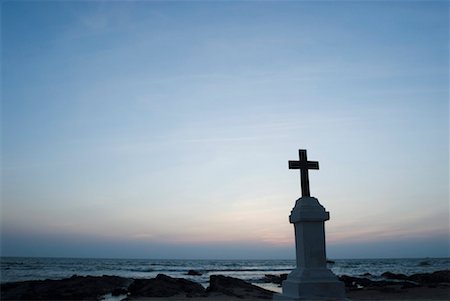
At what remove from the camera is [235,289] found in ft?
80.1

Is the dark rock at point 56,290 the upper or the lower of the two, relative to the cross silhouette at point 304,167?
lower

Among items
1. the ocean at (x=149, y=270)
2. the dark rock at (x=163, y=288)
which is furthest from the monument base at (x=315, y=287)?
the ocean at (x=149, y=270)

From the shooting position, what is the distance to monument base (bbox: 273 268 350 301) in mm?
9062

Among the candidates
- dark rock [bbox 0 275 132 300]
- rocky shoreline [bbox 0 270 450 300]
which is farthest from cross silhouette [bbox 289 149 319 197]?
dark rock [bbox 0 275 132 300]

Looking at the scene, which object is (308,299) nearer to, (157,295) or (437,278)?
(157,295)

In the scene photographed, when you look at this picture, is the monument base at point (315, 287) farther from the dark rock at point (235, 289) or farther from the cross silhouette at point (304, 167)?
the dark rock at point (235, 289)

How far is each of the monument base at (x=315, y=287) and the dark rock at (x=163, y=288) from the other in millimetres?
12595

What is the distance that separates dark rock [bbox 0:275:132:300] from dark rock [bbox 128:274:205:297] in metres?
1.99

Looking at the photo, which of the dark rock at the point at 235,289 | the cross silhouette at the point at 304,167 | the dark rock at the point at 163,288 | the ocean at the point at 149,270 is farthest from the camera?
the ocean at the point at 149,270

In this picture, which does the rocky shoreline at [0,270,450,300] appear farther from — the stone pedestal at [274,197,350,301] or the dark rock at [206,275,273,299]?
the stone pedestal at [274,197,350,301]

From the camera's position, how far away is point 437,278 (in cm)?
3450

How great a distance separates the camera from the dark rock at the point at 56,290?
59.2 ft

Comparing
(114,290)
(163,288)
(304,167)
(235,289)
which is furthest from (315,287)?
(114,290)

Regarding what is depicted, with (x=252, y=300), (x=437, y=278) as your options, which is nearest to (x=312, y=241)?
(x=252, y=300)
